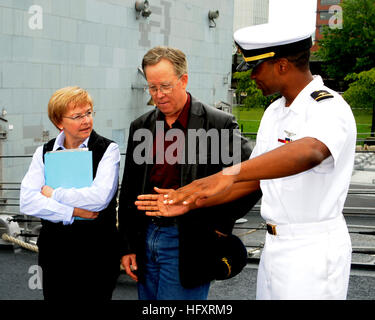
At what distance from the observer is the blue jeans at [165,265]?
8.07ft

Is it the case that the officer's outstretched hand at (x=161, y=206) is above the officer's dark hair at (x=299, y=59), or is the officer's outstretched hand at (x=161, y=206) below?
below

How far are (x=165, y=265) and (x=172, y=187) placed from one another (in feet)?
1.31

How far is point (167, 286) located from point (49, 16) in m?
9.80

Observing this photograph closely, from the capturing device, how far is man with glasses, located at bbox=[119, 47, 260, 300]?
2.42 metres

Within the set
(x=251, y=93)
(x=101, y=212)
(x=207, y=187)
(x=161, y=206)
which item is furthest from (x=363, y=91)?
(x=207, y=187)

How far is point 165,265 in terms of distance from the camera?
248cm

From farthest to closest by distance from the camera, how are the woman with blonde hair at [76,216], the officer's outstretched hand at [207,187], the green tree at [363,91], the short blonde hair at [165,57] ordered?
the green tree at [363,91], the woman with blonde hair at [76,216], the short blonde hair at [165,57], the officer's outstretched hand at [207,187]

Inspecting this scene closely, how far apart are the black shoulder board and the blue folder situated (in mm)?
1340

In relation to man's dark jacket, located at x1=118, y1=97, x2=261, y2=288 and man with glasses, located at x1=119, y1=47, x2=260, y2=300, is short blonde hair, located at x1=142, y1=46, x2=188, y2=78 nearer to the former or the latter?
man with glasses, located at x1=119, y1=47, x2=260, y2=300

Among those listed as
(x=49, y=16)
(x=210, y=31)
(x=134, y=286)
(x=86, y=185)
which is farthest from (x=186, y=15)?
(x=86, y=185)

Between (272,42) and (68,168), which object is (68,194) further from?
(272,42)

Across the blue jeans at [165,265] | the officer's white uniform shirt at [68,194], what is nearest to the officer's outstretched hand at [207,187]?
the blue jeans at [165,265]

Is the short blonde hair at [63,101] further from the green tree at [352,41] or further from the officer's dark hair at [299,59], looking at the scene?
the green tree at [352,41]

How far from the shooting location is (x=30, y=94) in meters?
10.5
